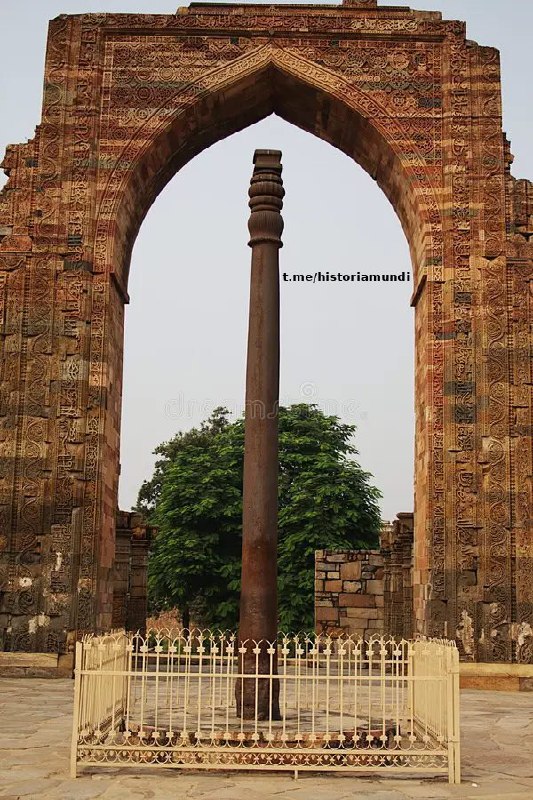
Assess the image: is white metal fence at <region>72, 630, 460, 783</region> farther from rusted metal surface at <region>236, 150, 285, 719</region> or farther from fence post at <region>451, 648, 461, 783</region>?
rusted metal surface at <region>236, 150, 285, 719</region>

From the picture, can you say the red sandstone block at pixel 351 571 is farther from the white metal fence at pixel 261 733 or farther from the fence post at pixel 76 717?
the fence post at pixel 76 717

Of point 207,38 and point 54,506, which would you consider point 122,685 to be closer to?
point 54,506

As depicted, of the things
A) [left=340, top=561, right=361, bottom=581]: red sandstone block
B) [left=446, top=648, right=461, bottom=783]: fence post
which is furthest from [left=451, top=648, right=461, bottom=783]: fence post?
[left=340, top=561, right=361, bottom=581]: red sandstone block

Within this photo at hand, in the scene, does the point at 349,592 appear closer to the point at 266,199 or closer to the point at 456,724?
the point at 266,199

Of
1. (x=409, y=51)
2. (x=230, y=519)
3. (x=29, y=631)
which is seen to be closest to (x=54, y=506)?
(x=29, y=631)

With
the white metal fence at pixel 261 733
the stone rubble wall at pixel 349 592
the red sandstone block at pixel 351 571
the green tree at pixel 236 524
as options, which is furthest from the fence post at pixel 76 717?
the green tree at pixel 236 524

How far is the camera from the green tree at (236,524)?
2353 centimetres

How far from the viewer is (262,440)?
655cm

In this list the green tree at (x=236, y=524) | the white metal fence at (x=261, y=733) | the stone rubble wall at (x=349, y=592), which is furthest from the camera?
the green tree at (x=236, y=524)

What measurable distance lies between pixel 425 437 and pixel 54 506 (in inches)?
172

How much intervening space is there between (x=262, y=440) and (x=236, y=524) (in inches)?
721

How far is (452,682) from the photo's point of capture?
5.59m

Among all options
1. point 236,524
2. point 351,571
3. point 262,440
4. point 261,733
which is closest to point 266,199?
point 262,440

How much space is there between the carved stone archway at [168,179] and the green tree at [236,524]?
11379 millimetres
